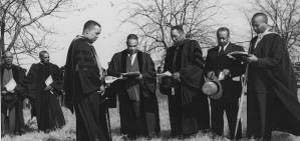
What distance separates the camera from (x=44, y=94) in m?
10.3

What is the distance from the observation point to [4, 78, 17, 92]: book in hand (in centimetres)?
962

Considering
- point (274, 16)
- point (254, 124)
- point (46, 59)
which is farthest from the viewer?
point (274, 16)

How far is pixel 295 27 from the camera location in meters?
35.8

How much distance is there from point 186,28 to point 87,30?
21511 millimetres

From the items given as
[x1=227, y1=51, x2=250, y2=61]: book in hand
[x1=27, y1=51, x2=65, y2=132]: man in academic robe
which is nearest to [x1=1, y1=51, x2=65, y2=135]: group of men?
[x1=27, y1=51, x2=65, y2=132]: man in academic robe

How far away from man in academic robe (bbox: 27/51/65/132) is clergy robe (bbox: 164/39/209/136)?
10.6 ft

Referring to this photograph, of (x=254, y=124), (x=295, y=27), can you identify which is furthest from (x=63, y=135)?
(x=295, y=27)

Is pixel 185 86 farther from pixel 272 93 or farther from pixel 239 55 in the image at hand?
pixel 272 93

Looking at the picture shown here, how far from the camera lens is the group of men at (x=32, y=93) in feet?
32.0

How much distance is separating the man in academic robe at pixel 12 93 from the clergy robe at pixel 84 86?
3226 millimetres

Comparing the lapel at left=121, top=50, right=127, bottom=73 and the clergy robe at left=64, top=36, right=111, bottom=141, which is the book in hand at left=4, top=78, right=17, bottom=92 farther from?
the clergy robe at left=64, top=36, right=111, bottom=141

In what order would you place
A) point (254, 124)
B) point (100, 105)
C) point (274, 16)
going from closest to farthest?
point (254, 124) < point (100, 105) < point (274, 16)

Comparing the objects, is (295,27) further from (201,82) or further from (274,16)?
(201,82)

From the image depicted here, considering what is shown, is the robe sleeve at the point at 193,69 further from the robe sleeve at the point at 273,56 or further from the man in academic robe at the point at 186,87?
the robe sleeve at the point at 273,56
